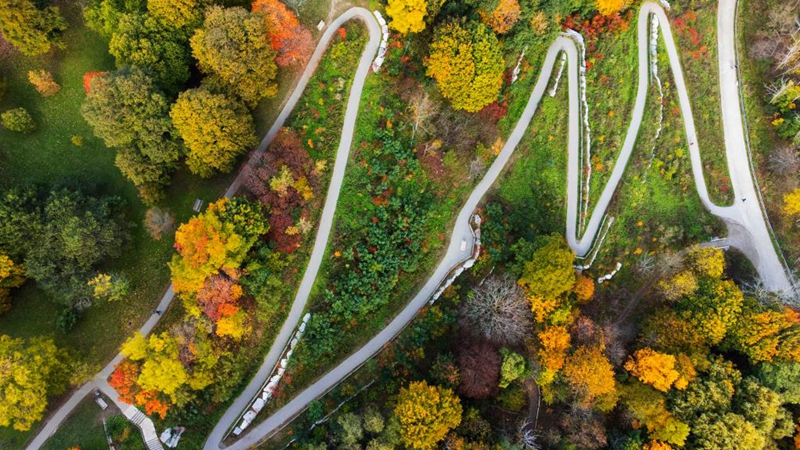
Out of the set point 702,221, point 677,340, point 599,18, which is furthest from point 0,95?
point 702,221

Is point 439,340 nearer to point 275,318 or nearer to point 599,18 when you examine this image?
point 275,318

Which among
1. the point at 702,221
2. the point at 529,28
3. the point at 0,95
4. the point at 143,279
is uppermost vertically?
the point at 529,28

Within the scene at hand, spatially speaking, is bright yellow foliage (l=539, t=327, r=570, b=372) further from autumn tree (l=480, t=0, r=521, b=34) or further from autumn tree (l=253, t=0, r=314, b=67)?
autumn tree (l=253, t=0, r=314, b=67)

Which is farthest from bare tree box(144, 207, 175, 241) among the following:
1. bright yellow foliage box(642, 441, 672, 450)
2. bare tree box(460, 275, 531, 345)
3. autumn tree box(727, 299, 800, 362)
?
autumn tree box(727, 299, 800, 362)

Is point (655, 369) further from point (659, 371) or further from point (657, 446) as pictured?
point (657, 446)

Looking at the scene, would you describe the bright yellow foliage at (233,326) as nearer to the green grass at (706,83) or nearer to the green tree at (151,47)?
the green tree at (151,47)

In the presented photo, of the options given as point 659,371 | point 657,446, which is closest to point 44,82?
point 659,371

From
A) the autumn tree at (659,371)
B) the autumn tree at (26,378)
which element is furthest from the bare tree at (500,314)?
the autumn tree at (26,378)
